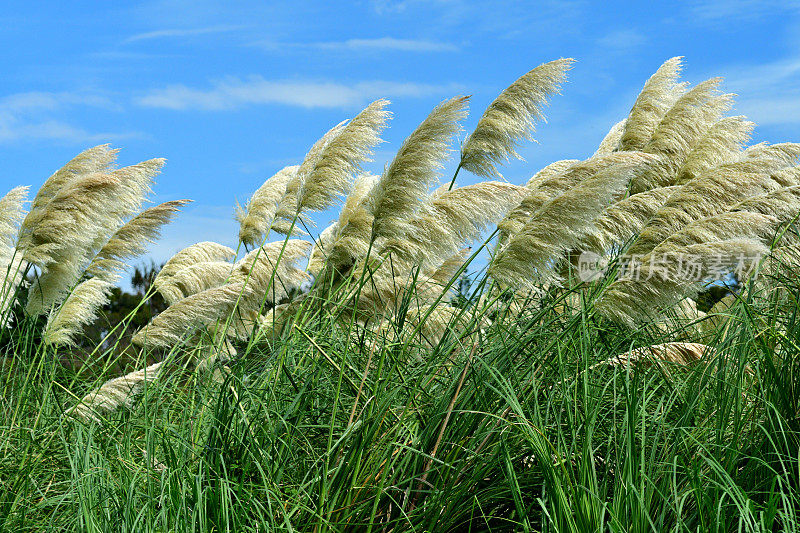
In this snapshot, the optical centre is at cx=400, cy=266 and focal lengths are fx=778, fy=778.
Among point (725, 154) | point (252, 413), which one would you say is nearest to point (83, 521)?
point (252, 413)

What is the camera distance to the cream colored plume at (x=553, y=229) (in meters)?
3.38

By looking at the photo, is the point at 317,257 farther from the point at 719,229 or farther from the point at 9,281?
the point at 719,229

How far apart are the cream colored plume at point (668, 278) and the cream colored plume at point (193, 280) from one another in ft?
10.4

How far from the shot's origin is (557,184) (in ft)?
12.6

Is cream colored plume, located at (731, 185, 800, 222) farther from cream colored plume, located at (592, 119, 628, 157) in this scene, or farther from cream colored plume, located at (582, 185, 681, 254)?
cream colored plume, located at (592, 119, 628, 157)

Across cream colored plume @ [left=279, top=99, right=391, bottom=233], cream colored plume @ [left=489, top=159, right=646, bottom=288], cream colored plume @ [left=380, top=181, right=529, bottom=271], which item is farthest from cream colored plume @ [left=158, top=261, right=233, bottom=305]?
cream colored plume @ [left=489, top=159, right=646, bottom=288]

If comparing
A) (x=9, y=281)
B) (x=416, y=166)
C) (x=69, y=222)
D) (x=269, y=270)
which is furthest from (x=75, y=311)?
(x=416, y=166)

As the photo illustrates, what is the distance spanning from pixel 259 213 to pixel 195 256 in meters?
1.00

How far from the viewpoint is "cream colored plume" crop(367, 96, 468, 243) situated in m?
3.74

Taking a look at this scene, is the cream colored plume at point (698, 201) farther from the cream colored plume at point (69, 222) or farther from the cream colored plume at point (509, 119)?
the cream colored plume at point (69, 222)

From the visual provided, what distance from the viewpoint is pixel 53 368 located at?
15.7ft

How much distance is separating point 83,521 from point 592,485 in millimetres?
2008

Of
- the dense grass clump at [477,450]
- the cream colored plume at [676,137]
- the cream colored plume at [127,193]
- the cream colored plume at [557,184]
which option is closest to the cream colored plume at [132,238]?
the cream colored plume at [127,193]

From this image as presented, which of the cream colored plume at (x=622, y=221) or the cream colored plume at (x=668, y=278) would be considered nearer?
the cream colored plume at (x=668, y=278)
